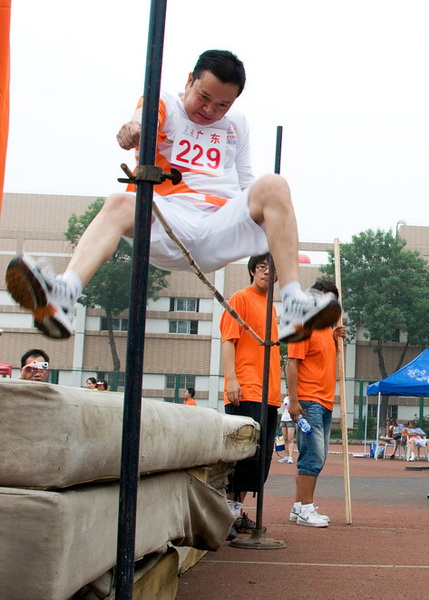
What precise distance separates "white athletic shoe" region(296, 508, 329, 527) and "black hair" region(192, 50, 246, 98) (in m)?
4.08

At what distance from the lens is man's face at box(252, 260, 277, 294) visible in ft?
19.0

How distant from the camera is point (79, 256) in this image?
2941mm

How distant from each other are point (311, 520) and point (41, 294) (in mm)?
4305

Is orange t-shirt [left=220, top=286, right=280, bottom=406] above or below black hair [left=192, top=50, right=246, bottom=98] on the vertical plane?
below

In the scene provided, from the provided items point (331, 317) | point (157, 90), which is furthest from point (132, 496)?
point (331, 317)

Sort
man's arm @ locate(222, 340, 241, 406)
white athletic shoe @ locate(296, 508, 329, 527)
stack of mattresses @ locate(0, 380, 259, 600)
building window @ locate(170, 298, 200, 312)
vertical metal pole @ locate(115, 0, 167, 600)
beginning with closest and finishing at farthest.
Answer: stack of mattresses @ locate(0, 380, 259, 600), vertical metal pole @ locate(115, 0, 167, 600), man's arm @ locate(222, 340, 241, 406), white athletic shoe @ locate(296, 508, 329, 527), building window @ locate(170, 298, 200, 312)

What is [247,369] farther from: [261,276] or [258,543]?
[258,543]

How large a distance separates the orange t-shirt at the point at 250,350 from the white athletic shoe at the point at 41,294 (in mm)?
3096

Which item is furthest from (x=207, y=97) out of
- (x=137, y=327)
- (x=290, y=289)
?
(x=137, y=327)

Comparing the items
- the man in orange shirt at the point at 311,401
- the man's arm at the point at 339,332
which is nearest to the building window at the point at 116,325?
the man's arm at the point at 339,332

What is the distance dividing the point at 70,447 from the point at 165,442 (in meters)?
0.78

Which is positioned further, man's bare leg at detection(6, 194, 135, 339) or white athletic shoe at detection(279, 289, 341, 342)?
white athletic shoe at detection(279, 289, 341, 342)

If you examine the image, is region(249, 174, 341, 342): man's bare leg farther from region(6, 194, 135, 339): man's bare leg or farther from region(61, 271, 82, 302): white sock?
region(61, 271, 82, 302): white sock

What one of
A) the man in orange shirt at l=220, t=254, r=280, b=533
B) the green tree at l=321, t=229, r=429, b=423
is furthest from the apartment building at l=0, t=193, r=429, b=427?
the man in orange shirt at l=220, t=254, r=280, b=533
